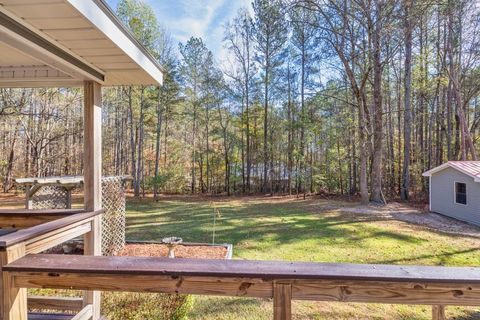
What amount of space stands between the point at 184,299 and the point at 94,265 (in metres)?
1.95

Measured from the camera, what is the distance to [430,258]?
5.25 meters

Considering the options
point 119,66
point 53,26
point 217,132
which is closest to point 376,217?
point 119,66

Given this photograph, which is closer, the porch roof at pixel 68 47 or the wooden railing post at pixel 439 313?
the wooden railing post at pixel 439 313

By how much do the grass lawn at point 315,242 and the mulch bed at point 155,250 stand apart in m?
0.50

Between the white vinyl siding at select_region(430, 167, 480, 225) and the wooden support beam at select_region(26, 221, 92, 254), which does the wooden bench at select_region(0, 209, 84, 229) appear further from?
the white vinyl siding at select_region(430, 167, 480, 225)

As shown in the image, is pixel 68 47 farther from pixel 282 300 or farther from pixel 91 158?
pixel 282 300

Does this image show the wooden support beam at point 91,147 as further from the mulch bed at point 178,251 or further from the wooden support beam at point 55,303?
the mulch bed at point 178,251

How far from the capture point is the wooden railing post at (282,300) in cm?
112

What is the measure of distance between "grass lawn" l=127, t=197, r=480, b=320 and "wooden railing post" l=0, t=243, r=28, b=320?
2.32 meters

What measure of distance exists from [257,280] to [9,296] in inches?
45.4

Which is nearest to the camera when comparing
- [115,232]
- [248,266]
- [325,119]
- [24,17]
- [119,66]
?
[248,266]

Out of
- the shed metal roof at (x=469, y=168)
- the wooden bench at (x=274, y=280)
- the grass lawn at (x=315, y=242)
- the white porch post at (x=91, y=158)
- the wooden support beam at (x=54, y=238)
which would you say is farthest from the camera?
the shed metal roof at (x=469, y=168)

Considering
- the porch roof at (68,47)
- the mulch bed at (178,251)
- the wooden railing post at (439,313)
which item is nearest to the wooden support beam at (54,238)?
the porch roof at (68,47)

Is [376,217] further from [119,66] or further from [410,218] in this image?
[119,66]
